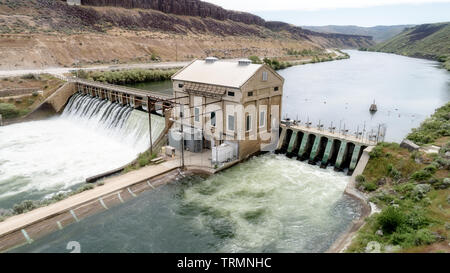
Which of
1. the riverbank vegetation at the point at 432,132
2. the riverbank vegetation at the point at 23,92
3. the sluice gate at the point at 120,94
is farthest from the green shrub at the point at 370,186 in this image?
the riverbank vegetation at the point at 23,92

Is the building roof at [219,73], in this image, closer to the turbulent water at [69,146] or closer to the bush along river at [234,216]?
the turbulent water at [69,146]

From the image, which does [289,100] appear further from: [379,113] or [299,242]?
[299,242]

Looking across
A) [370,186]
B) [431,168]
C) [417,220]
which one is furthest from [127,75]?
[417,220]

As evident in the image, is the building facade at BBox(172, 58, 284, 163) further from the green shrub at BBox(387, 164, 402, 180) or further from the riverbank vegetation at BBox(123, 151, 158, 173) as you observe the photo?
the green shrub at BBox(387, 164, 402, 180)

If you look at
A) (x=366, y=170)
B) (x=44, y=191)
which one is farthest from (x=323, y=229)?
(x=44, y=191)

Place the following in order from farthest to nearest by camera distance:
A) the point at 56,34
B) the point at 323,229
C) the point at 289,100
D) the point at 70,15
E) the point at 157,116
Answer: the point at 70,15
the point at 56,34
the point at 289,100
the point at 157,116
the point at 323,229
